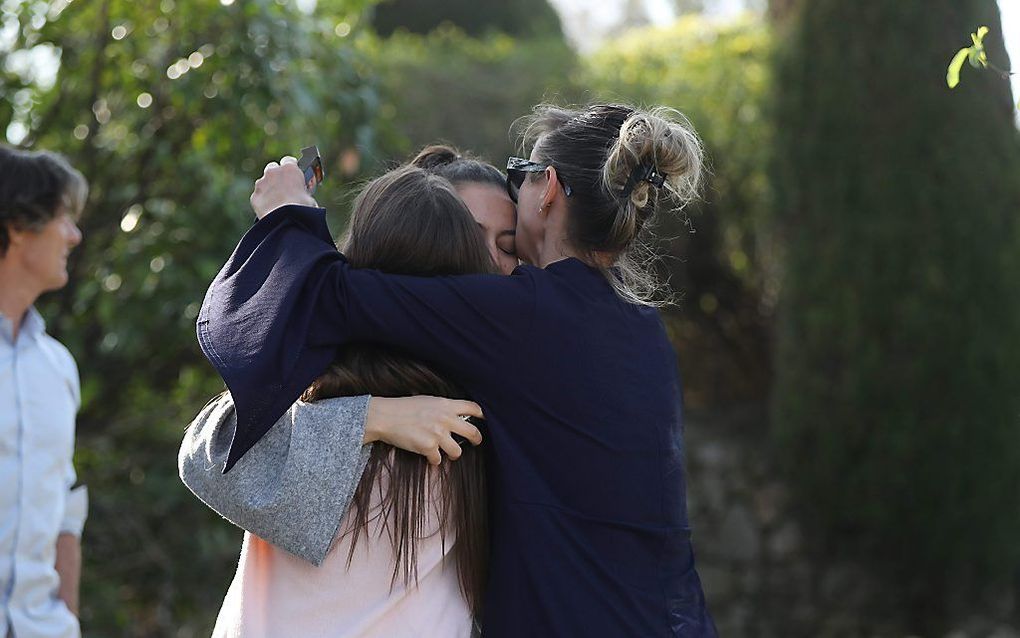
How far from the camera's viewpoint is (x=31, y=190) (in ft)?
9.48

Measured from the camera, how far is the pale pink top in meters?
1.86

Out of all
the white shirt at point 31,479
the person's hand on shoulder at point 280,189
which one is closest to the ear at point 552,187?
the person's hand on shoulder at point 280,189

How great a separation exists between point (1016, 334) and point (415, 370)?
12.7 ft

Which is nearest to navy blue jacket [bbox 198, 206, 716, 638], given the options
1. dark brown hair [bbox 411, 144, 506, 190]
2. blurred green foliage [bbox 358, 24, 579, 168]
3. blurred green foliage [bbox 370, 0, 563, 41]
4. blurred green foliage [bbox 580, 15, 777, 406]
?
dark brown hair [bbox 411, 144, 506, 190]

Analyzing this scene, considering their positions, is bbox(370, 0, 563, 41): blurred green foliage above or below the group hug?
below

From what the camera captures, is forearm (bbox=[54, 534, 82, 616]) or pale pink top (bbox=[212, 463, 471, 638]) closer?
pale pink top (bbox=[212, 463, 471, 638])

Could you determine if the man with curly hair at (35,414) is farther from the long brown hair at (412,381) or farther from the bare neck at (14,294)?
the long brown hair at (412,381)

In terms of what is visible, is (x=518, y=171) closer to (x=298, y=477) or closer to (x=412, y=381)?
(x=412, y=381)

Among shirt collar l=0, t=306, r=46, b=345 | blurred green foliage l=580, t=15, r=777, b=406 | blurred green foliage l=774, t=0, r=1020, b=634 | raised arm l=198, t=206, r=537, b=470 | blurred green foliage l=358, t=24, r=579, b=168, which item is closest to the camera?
raised arm l=198, t=206, r=537, b=470

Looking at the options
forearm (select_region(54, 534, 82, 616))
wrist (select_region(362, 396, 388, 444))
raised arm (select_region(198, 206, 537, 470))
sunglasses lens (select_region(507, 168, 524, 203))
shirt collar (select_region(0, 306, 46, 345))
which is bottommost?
forearm (select_region(54, 534, 82, 616))

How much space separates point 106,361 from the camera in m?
4.41

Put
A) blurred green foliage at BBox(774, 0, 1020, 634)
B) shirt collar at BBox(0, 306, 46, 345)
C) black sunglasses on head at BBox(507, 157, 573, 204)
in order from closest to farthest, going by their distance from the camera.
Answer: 1. black sunglasses on head at BBox(507, 157, 573, 204)
2. shirt collar at BBox(0, 306, 46, 345)
3. blurred green foliage at BBox(774, 0, 1020, 634)

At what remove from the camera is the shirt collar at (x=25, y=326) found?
277 cm

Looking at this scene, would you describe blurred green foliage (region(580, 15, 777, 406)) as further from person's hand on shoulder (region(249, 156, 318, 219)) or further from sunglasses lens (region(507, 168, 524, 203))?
person's hand on shoulder (region(249, 156, 318, 219))
